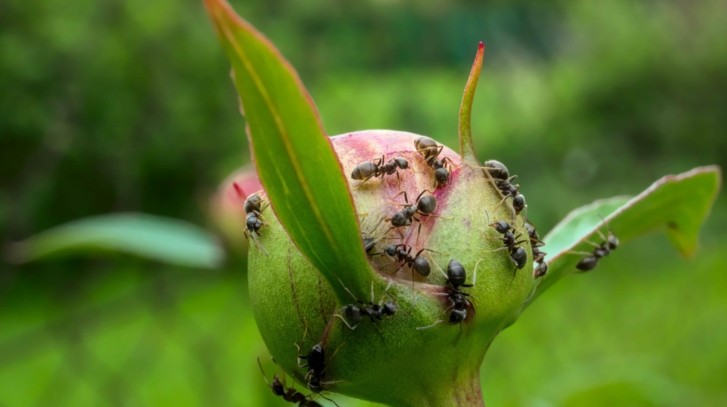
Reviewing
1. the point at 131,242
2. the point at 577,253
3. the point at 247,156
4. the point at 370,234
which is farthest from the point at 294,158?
the point at 247,156

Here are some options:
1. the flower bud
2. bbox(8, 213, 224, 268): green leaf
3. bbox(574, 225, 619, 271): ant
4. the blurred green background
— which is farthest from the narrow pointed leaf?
the blurred green background

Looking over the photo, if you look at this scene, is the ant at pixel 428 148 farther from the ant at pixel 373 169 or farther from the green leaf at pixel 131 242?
the green leaf at pixel 131 242

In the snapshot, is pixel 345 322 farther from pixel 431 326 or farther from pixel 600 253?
pixel 600 253

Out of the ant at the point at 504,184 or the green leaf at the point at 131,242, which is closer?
the ant at the point at 504,184

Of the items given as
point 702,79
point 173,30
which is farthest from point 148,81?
point 702,79

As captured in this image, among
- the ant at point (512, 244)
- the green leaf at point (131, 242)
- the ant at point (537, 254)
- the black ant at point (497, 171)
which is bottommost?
the green leaf at point (131, 242)

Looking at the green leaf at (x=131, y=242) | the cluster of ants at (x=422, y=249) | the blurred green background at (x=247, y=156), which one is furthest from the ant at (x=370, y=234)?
the blurred green background at (x=247, y=156)

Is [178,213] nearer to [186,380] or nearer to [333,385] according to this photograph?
[186,380]
